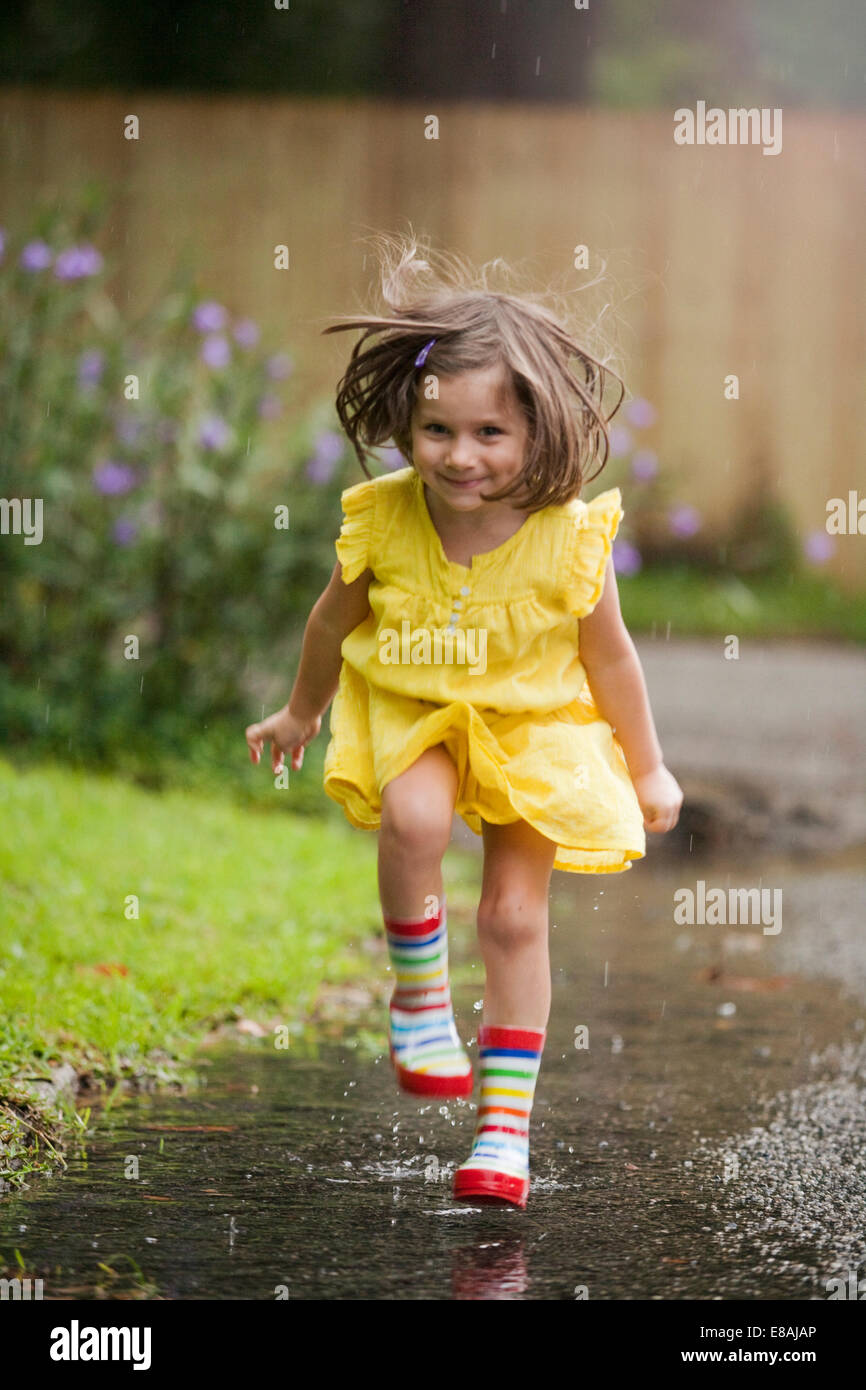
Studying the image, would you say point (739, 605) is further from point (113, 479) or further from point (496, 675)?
point (496, 675)

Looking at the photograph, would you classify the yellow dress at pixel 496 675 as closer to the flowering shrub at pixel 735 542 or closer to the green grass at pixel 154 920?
the green grass at pixel 154 920

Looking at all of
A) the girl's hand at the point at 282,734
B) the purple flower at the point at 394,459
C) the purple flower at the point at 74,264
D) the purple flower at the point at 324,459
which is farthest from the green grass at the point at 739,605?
the girl's hand at the point at 282,734

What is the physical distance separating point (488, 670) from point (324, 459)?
3.63 metres

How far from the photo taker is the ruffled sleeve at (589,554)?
2.61 meters

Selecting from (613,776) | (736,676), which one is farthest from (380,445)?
(736,676)

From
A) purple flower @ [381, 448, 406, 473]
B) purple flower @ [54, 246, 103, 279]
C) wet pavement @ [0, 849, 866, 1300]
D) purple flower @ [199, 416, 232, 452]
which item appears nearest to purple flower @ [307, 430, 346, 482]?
purple flower @ [381, 448, 406, 473]

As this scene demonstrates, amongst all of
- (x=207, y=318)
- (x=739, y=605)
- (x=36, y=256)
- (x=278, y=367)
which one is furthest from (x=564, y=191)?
(x=36, y=256)

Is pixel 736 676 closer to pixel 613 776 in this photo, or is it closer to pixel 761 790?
pixel 761 790

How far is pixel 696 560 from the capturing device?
11117 mm

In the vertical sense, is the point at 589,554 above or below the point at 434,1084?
above

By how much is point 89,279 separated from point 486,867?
4.00 meters

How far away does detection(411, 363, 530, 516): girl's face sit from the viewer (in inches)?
101

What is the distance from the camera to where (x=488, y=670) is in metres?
2.62
